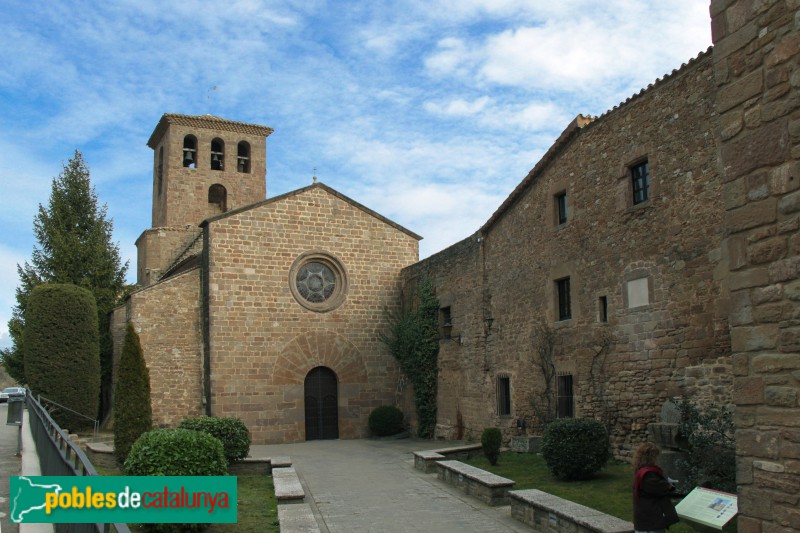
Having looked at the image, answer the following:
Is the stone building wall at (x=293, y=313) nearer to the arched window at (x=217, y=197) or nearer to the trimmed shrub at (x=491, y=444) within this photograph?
the trimmed shrub at (x=491, y=444)

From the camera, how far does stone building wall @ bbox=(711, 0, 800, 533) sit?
182 inches

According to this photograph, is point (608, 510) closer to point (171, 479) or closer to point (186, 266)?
point (171, 479)

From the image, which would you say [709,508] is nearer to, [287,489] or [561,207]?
[287,489]

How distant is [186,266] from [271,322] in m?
5.67

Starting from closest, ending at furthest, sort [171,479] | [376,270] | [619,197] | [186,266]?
[171,479], [619,197], [376,270], [186,266]

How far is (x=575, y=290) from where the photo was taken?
1462cm

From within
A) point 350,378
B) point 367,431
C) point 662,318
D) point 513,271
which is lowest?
point 367,431

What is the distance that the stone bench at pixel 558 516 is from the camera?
7566 millimetres

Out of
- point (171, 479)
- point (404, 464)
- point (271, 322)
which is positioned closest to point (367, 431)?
point (271, 322)

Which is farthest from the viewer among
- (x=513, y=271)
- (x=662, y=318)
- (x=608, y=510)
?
(x=513, y=271)

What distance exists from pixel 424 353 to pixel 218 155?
17670 millimetres

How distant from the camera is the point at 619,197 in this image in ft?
43.6

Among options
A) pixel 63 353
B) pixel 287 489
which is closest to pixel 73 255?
pixel 63 353

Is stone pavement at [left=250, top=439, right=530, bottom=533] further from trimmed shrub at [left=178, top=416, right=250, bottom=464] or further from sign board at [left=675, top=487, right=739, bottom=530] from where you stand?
sign board at [left=675, top=487, right=739, bottom=530]
